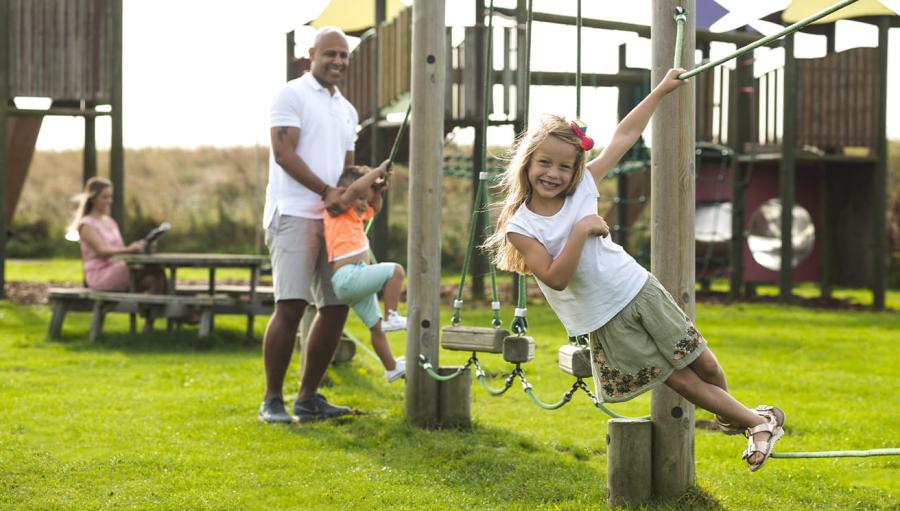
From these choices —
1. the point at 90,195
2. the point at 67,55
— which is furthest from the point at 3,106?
the point at 90,195

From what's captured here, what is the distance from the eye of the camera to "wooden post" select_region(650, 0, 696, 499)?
3906mm

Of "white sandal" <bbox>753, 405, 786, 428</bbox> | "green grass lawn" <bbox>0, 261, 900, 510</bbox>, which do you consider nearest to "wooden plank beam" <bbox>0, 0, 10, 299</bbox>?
"green grass lawn" <bbox>0, 261, 900, 510</bbox>

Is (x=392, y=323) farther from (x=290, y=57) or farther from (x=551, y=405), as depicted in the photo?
(x=290, y=57)

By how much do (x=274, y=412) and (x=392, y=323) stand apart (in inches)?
30.5

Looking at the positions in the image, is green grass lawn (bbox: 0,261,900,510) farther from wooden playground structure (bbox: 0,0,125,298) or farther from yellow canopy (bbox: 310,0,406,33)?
yellow canopy (bbox: 310,0,406,33)

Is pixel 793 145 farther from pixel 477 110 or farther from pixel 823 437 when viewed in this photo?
pixel 823 437

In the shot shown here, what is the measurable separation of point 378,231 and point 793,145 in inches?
196

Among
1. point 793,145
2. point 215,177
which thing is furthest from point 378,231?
point 215,177

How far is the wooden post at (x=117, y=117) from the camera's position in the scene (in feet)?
39.6

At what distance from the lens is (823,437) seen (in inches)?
214

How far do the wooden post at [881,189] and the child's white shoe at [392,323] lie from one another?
883cm

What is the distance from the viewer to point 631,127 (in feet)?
12.3

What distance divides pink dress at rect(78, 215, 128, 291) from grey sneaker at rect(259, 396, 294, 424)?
424 cm

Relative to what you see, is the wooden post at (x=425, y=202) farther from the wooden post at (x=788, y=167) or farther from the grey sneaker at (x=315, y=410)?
the wooden post at (x=788, y=167)
